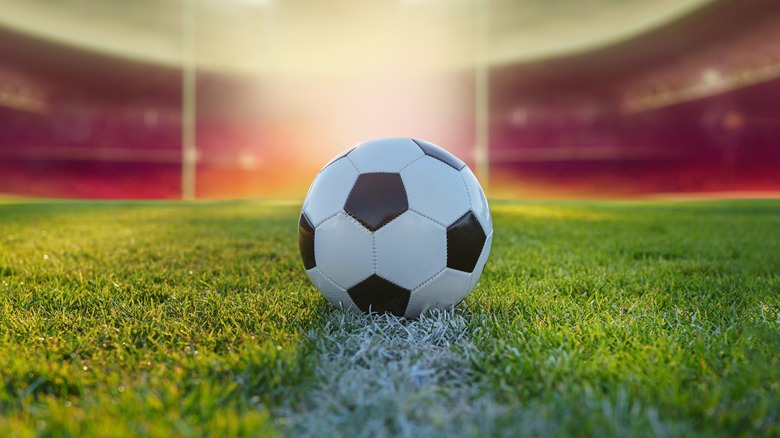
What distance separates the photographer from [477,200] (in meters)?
1.67

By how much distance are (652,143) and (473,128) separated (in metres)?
6.76

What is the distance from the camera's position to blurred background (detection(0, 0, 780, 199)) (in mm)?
15672

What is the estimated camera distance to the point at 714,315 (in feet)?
5.29

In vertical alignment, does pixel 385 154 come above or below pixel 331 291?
above

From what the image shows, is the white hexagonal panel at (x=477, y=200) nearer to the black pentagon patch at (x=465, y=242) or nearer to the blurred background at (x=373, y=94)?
the black pentagon patch at (x=465, y=242)

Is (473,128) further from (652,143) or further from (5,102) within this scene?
(5,102)

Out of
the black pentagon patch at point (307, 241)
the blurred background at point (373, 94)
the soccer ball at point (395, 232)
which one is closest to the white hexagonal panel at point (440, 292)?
the soccer ball at point (395, 232)

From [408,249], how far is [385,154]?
0.35m

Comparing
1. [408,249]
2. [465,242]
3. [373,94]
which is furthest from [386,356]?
[373,94]

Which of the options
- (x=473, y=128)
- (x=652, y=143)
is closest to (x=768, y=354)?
(x=652, y=143)

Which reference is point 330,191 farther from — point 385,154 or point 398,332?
point 398,332

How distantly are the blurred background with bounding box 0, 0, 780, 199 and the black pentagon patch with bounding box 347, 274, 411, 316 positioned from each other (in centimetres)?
1434

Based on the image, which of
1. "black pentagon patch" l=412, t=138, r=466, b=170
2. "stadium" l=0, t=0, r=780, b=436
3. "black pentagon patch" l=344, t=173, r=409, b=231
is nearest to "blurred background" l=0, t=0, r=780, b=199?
"stadium" l=0, t=0, r=780, b=436

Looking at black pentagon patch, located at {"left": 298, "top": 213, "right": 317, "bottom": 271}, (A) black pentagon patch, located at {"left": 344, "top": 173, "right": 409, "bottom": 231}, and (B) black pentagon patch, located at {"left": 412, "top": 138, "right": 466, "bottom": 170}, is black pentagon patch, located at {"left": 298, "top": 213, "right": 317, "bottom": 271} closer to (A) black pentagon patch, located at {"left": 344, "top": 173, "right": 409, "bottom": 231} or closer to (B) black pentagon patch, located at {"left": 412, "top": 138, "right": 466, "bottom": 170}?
(A) black pentagon patch, located at {"left": 344, "top": 173, "right": 409, "bottom": 231}
